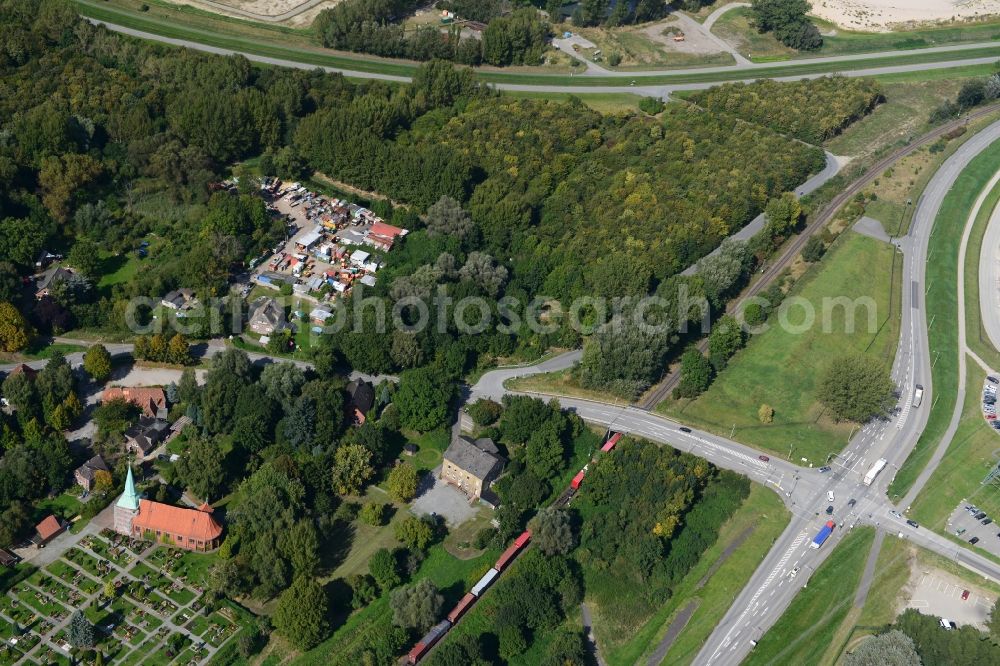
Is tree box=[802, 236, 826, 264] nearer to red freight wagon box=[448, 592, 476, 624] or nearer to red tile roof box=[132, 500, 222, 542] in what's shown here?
red freight wagon box=[448, 592, 476, 624]

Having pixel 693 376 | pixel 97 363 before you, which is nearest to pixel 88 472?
pixel 97 363

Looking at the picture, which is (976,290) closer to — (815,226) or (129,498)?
(815,226)

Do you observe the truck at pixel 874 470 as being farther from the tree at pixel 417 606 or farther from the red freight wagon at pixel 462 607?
the tree at pixel 417 606

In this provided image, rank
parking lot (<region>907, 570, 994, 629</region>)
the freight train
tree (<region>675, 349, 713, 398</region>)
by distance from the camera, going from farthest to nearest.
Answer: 1. tree (<region>675, 349, 713, 398</region>)
2. parking lot (<region>907, 570, 994, 629</region>)
3. the freight train

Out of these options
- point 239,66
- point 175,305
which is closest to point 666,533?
point 175,305

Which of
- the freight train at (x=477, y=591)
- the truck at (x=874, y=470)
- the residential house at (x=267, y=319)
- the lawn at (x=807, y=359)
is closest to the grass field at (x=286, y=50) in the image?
the lawn at (x=807, y=359)

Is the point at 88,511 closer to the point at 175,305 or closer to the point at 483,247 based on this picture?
the point at 175,305

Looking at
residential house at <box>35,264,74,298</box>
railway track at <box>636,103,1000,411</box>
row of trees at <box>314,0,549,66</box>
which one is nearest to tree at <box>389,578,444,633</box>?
railway track at <box>636,103,1000,411</box>
